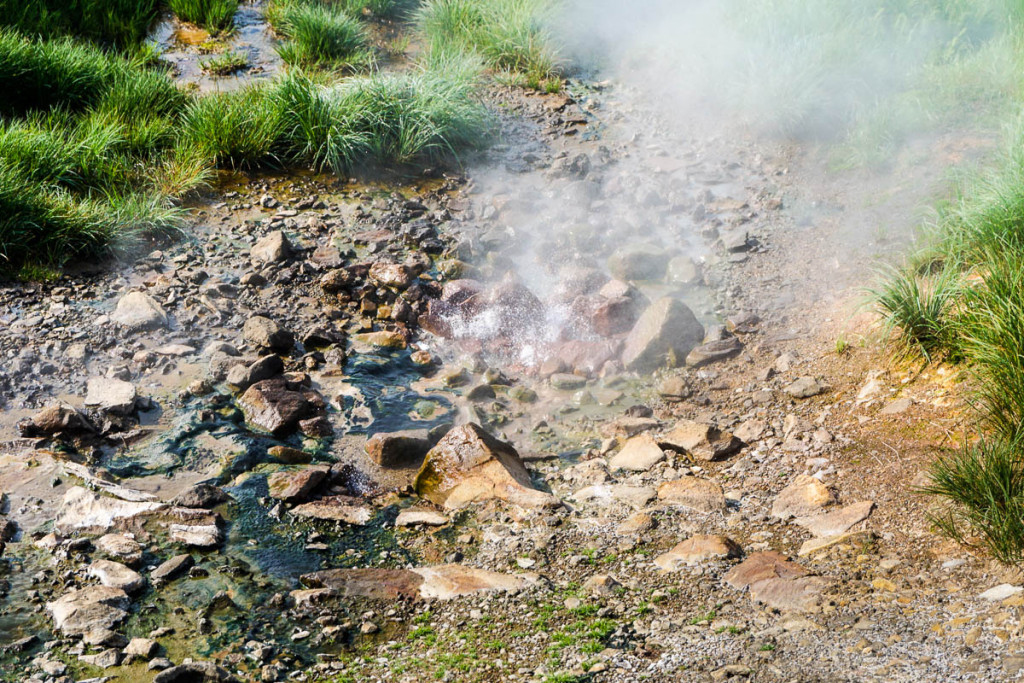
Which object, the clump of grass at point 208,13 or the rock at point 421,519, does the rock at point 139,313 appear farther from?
the clump of grass at point 208,13

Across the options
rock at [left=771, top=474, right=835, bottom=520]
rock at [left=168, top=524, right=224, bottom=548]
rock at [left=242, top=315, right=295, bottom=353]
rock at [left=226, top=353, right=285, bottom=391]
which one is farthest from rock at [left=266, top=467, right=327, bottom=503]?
rock at [left=771, top=474, right=835, bottom=520]

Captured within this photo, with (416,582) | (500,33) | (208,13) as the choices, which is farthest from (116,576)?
(208,13)

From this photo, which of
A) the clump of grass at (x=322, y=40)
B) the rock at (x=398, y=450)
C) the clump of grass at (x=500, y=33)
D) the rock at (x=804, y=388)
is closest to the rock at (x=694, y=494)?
the rock at (x=804, y=388)

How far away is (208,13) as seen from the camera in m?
7.95

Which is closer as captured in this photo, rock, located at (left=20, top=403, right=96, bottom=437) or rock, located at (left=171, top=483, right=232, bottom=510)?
rock, located at (left=171, top=483, right=232, bottom=510)

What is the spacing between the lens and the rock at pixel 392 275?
16.6ft

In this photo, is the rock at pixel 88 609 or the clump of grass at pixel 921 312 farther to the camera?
the clump of grass at pixel 921 312

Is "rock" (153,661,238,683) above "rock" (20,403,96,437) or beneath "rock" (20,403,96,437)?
above

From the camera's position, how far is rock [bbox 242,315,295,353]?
4465mm

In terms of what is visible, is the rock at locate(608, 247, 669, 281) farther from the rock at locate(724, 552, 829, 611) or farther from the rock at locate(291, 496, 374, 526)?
the rock at locate(724, 552, 829, 611)

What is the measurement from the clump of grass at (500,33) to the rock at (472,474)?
14.1 feet

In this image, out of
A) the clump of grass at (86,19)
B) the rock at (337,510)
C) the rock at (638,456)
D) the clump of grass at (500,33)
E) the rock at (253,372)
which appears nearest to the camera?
the rock at (337,510)

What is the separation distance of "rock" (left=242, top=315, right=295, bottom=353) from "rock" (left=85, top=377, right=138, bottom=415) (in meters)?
0.63

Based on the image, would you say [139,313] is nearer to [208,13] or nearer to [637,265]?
[637,265]
